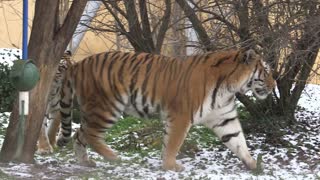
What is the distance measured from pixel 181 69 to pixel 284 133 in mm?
2916

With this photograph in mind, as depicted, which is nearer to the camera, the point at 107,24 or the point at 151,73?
the point at 151,73

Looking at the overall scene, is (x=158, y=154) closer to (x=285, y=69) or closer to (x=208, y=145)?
(x=208, y=145)

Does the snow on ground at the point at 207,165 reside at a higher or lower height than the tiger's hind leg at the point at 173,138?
lower

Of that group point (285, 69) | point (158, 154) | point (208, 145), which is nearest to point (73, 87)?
point (158, 154)

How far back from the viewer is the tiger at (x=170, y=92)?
7488 millimetres

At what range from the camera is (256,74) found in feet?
25.8

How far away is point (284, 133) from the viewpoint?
999 cm

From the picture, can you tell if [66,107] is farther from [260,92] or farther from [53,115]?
[260,92]

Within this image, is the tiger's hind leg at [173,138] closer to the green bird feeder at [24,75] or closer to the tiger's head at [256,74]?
the tiger's head at [256,74]

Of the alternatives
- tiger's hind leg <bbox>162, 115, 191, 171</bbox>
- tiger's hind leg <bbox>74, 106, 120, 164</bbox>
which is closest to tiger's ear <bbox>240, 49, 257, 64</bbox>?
tiger's hind leg <bbox>162, 115, 191, 171</bbox>

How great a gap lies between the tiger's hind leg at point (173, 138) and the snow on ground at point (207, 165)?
12 cm

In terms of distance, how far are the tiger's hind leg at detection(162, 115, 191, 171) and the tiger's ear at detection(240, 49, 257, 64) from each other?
101 cm

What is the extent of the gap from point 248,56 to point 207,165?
1.47 m

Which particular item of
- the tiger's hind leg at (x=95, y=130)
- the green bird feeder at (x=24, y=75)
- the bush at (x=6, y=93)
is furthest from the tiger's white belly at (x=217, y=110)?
the bush at (x=6, y=93)
